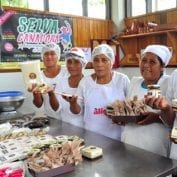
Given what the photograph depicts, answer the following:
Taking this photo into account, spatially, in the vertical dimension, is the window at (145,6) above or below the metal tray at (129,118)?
above

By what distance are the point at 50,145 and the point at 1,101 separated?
139cm

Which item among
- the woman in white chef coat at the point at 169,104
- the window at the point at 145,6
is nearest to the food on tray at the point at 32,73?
the woman in white chef coat at the point at 169,104

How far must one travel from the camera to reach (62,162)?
1.03m

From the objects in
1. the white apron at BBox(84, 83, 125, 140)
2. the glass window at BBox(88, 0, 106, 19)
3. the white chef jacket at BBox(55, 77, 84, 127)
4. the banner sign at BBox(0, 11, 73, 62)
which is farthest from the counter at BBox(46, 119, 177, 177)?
the glass window at BBox(88, 0, 106, 19)

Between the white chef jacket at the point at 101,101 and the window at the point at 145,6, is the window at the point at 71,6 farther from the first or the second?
the white chef jacket at the point at 101,101

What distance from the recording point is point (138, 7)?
3.93 meters

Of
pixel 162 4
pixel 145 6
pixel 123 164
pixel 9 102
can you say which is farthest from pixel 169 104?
pixel 145 6

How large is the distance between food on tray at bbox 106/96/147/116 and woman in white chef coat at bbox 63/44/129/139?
25 cm

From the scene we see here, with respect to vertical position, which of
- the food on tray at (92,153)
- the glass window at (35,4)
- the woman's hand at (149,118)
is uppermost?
the glass window at (35,4)

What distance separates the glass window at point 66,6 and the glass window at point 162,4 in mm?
1081

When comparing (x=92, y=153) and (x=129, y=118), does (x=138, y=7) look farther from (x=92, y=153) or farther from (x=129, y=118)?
(x=92, y=153)

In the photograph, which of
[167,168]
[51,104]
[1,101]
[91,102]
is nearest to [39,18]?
[1,101]

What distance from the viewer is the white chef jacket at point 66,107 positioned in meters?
1.92

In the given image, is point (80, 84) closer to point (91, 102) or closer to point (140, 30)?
point (91, 102)
